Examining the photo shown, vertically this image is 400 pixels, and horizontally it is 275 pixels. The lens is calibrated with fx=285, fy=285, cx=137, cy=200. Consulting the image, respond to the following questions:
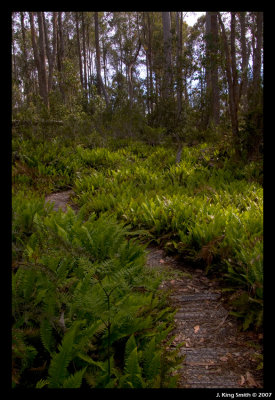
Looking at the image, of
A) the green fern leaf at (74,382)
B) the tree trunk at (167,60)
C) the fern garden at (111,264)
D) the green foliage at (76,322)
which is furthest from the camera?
the tree trunk at (167,60)

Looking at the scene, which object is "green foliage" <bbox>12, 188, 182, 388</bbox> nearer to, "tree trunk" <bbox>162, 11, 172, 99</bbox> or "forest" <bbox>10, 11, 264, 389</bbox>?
"forest" <bbox>10, 11, 264, 389</bbox>

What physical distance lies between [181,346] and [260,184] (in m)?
4.10

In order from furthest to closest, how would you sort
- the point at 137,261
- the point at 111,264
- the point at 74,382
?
the point at 137,261, the point at 111,264, the point at 74,382

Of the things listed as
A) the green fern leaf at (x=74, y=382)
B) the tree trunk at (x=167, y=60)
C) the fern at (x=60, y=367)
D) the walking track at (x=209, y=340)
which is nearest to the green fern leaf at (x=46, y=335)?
the fern at (x=60, y=367)

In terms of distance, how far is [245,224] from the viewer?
3.49 m

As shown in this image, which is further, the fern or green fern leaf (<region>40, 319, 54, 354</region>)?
green fern leaf (<region>40, 319, 54, 354</region>)

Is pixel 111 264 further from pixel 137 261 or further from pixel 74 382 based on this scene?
pixel 74 382

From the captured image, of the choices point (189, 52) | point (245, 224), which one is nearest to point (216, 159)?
point (245, 224)

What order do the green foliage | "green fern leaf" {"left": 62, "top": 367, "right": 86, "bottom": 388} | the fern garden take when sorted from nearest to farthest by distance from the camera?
"green fern leaf" {"left": 62, "top": 367, "right": 86, "bottom": 388}
the green foliage
the fern garden

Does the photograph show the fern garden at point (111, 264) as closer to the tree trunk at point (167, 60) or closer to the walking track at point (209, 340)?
the walking track at point (209, 340)

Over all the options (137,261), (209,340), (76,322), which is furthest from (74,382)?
(137,261)

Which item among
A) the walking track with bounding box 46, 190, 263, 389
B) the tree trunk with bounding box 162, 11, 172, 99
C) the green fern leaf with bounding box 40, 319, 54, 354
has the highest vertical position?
the tree trunk with bounding box 162, 11, 172, 99

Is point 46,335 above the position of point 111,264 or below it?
below

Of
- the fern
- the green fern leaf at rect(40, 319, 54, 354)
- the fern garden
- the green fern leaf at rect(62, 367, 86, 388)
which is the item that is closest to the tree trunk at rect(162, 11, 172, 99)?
the fern garden
